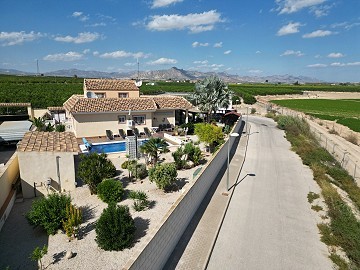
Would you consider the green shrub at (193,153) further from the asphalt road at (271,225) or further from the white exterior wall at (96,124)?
the white exterior wall at (96,124)

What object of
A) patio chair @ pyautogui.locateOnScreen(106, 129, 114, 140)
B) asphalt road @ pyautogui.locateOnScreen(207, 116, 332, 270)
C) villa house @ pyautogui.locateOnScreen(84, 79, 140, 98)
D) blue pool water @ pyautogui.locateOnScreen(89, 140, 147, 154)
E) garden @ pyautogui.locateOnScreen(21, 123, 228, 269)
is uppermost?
villa house @ pyautogui.locateOnScreen(84, 79, 140, 98)

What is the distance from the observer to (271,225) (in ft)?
47.3

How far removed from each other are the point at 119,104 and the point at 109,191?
17309 mm

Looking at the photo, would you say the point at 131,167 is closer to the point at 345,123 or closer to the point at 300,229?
the point at 300,229

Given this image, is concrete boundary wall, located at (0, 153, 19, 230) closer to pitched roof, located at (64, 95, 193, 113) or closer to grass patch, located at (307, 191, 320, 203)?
pitched roof, located at (64, 95, 193, 113)

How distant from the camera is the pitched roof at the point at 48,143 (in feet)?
51.2

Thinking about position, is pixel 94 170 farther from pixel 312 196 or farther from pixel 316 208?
pixel 312 196

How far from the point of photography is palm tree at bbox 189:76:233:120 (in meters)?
38.2

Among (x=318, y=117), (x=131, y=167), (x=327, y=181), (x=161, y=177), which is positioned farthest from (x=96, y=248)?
(x=318, y=117)

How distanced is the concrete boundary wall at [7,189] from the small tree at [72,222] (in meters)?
3.19

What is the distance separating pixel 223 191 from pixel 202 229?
5157mm

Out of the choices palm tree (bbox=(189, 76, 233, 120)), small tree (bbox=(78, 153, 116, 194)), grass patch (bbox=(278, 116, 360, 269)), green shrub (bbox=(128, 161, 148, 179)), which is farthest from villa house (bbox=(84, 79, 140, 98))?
grass patch (bbox=(278, 116, 360, 269))

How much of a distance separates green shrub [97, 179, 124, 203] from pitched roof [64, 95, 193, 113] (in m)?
14.6

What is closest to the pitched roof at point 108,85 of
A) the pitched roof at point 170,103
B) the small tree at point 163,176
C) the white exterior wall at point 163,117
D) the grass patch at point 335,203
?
the pitched roof at point 170,103
